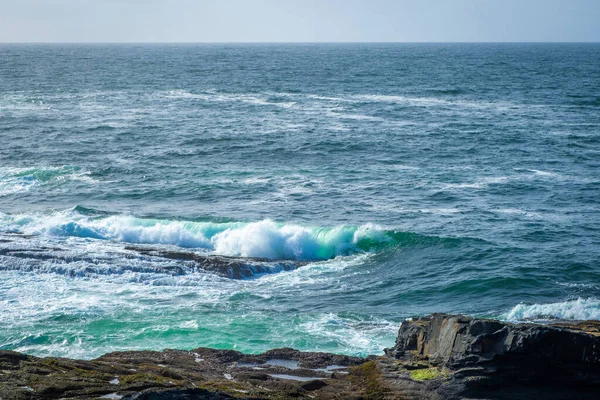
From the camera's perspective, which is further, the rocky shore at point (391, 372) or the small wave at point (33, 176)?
the small wave at point (33, 176)

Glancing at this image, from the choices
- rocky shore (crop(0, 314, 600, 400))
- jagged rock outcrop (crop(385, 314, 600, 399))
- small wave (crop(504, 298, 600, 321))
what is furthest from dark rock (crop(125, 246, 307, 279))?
jagged rock outcrop (crop(385, 314, 600, 399))

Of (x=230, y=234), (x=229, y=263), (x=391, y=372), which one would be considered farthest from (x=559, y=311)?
(x=230, y=234)

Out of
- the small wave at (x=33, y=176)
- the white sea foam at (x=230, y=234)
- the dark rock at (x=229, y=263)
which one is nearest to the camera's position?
the dark rock at (x=229, y=263)

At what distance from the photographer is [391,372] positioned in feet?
60.3

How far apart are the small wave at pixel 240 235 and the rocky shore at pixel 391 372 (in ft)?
50.2

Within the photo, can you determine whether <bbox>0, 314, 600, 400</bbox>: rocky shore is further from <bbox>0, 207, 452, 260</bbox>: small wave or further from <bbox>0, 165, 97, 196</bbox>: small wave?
<bbox>0, 165, 97, 196</bbox>: small wave

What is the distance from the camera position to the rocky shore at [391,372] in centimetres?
1591

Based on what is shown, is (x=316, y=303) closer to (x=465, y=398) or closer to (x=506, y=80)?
(x=465, y=398)

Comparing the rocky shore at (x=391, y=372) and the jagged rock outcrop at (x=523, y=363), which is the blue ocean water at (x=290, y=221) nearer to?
the rocky shore at (x=391, y=372)

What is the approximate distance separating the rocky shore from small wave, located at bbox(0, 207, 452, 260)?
50.2 ft

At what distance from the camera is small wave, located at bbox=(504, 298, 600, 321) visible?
2700cm

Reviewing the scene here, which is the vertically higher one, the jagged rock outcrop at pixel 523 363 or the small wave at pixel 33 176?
the jagged rock outcrop at pixel 523 363

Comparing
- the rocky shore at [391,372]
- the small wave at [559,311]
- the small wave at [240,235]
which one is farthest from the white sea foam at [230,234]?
the rocky shore at [391,372]

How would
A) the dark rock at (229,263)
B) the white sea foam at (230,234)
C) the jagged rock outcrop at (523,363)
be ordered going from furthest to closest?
the white sea foam at (230,234), the dark rock at (229,263), the jagged rock outcrop at (523,363)
